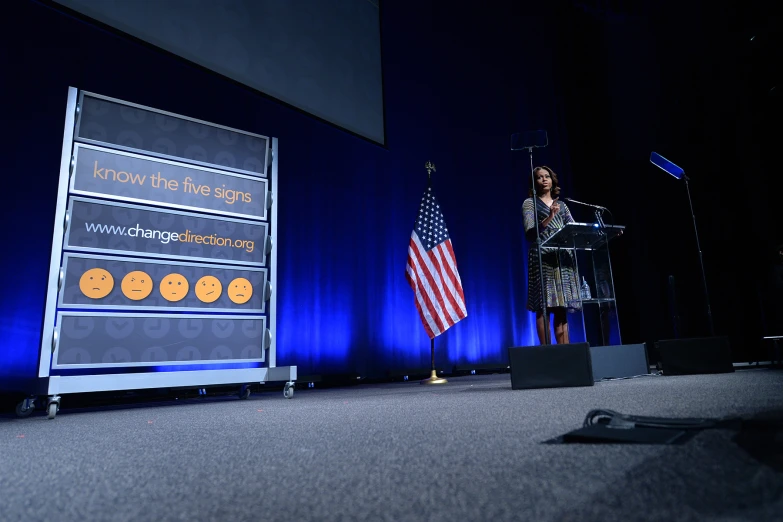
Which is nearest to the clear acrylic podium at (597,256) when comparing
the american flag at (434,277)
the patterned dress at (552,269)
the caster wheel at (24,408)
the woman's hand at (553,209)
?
the patterned dress at (552,269)

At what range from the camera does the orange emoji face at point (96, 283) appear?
89.4 inches

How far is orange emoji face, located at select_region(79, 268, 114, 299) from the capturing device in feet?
7.45

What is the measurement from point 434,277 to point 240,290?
62.9 inches

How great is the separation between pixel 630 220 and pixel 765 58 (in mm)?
2082

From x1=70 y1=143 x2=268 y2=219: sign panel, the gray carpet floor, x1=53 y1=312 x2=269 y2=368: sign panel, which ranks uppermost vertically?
x1=70 y1=143 x2=268 y2=219: sign panel

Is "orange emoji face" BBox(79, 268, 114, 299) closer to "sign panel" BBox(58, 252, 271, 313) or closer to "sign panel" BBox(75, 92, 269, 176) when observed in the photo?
"sign panel" BBox(58, 252, 271, 313)

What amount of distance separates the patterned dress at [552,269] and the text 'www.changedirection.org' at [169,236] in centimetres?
160

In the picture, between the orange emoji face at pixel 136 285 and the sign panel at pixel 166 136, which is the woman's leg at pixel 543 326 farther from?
the orange emoji face at pixel 136 285

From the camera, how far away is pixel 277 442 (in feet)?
3.39

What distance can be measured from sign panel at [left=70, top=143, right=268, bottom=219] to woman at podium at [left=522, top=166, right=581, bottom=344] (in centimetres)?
158

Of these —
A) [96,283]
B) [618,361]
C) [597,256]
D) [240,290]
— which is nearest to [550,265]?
[597,256]

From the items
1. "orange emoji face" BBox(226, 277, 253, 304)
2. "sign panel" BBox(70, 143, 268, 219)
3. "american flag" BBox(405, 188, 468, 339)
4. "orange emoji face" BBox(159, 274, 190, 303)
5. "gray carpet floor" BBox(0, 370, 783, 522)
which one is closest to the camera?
"gray carpet floor" BBox(0, 370, 783, 522)

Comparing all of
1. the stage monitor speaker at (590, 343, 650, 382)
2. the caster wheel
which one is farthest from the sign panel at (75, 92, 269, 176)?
the stage monitor speaker at (590, 343, 650, 382)

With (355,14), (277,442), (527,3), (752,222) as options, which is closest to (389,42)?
(355,14)
